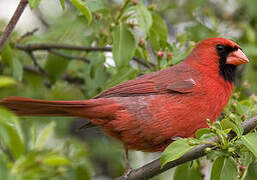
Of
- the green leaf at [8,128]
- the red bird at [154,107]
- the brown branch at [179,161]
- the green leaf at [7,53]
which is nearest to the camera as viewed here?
the green leaf at [8,128]

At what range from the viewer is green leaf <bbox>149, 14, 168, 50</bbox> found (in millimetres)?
4156

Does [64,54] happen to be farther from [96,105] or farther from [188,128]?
[188,128]

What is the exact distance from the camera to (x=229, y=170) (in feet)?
9.66

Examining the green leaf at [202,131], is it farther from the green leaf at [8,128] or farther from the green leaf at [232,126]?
the green leaf at [8,128]

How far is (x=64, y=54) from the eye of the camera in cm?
481

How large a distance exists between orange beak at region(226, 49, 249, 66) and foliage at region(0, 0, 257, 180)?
0.23 meters

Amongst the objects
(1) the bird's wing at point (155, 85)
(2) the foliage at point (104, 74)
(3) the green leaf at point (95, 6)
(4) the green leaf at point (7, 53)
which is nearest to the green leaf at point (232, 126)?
(2) the foliage at point (104, 74)

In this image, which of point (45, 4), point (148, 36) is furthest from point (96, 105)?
point (45, 4)

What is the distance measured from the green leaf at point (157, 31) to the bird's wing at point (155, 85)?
26cm

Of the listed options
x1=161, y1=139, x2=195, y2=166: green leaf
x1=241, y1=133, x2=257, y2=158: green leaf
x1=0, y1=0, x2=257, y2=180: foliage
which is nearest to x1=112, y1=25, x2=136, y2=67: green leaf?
x1=0, y1=0, x2=257, y2=180: foliage

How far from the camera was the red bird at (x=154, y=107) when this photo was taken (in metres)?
3.75

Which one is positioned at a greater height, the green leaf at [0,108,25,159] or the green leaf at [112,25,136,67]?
the green leaf at [0,108,25,159]

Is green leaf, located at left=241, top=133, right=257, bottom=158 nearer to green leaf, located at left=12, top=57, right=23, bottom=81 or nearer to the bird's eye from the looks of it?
the bird's eye

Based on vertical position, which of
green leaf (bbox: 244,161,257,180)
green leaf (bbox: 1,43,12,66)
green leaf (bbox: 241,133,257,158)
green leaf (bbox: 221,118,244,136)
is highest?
green leaf (bbox: 241,133,257,158)
